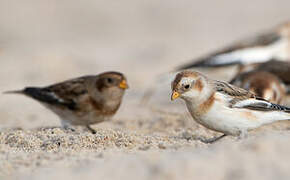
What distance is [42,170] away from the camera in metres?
4.40

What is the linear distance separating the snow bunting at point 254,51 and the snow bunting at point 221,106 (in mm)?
4289

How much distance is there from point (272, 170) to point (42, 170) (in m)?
1.67

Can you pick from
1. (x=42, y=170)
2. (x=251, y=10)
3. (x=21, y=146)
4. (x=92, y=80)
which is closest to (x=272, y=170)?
(x=42, y=170)

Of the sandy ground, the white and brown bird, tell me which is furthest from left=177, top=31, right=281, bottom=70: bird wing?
the white and brown bird

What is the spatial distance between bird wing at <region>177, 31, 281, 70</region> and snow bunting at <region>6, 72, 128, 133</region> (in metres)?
3.01

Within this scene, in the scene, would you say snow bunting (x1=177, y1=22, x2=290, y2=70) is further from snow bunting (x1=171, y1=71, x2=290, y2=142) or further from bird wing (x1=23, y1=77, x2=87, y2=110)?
snow bunting (x1=171, y1=71, x2=290, y2=142)

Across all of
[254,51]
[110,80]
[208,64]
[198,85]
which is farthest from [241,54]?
[198,85]

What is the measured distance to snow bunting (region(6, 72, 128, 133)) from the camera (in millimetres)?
7434

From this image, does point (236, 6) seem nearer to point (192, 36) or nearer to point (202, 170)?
point (192, 36)

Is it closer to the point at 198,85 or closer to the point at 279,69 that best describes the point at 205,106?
the point at 198,85

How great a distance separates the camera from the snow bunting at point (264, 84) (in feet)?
25.4

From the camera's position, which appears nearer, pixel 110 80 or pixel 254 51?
pixel 110 80

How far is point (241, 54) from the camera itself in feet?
A: 34.5

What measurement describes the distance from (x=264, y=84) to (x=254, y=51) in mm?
2961
